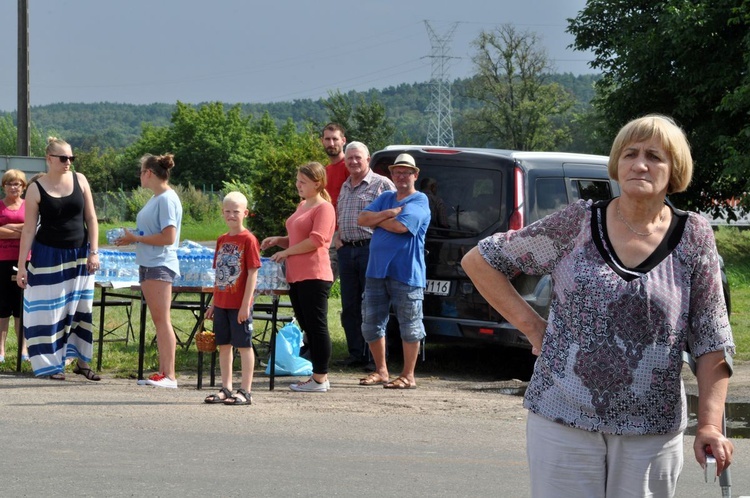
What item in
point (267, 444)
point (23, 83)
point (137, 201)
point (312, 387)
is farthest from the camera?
point (137, 201)

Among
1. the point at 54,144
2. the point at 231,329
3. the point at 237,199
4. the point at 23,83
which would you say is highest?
the point at 23,83

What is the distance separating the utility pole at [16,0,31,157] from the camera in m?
24.7

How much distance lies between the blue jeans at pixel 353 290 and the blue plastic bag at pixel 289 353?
61 centimetres

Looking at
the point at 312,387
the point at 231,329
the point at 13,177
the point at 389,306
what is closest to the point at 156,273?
the point at 231,329

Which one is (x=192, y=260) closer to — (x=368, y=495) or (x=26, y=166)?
(x=368, y=495)

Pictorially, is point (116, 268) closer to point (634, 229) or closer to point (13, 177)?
point (13, 177)

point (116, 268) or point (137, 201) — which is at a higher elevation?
point (137, 201)

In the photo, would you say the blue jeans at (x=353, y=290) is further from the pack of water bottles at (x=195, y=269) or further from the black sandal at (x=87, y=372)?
the black sandal at (x=87, y=372)

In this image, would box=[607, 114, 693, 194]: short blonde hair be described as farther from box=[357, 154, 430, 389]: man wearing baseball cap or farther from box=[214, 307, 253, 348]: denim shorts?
box=[357, 154, 430, 389]: man wearing baseball cap

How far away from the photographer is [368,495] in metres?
6.10

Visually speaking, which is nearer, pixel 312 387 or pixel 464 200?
pixel 312 387

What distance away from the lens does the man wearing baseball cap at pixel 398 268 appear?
10.3 metres

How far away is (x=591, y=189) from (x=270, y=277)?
3277 millimetres

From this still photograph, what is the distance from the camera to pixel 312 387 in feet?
32.8
